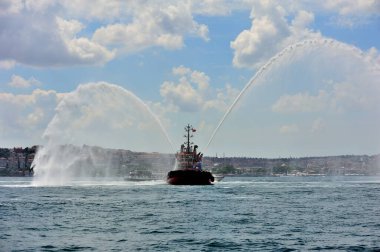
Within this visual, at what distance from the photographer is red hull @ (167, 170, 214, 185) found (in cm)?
11419

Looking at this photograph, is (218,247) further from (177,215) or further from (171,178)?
(171,178)

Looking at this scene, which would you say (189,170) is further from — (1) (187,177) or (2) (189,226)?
(2) (189,226)

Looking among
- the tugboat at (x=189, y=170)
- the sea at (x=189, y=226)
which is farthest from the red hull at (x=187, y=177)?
the sea at (x=189, y=226)

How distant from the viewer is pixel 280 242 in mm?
37906

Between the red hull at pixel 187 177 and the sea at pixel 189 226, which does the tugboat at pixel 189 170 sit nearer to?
the red hull at pixel 187 177

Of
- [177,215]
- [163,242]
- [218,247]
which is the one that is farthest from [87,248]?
[177,215]

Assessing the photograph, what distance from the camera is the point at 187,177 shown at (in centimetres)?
11431

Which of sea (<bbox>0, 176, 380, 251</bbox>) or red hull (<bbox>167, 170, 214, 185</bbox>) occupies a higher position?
red hull (<bbox>167, 170, 214, 185</bbox>)

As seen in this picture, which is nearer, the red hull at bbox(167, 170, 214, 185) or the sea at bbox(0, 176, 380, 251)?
the sea at bbox(0, 176, 380, 251)

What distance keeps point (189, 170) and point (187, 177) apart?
148 centimetres

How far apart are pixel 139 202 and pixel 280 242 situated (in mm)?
35439

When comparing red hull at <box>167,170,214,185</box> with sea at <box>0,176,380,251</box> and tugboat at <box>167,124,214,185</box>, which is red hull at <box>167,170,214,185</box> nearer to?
tugboat at <box>167,124,214,185</box>

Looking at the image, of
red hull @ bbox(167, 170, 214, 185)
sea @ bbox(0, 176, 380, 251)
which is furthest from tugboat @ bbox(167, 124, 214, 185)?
sea @ bbox(0, 176, 380, 251)

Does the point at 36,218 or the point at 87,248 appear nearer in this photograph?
the point at 87,248
